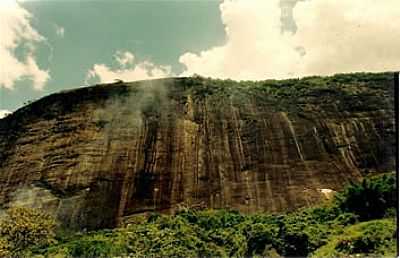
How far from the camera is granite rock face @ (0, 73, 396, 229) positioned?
100.0 ft

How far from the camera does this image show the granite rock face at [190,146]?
3047 cm

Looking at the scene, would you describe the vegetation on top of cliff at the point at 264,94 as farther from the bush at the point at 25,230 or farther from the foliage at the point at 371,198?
the bush at the point at 25,230

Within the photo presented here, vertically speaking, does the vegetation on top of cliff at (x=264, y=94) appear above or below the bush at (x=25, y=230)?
above

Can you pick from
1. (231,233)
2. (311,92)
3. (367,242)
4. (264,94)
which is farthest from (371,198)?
(264,94)

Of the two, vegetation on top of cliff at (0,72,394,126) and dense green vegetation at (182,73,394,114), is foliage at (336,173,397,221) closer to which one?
dense green vegetation at (182,73,394,114)

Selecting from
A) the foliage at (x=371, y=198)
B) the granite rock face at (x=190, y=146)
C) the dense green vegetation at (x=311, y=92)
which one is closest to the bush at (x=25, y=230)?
the granite rock face at (x=190, y=146)

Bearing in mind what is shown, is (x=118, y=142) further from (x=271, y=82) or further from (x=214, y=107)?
(x=271, y=82)

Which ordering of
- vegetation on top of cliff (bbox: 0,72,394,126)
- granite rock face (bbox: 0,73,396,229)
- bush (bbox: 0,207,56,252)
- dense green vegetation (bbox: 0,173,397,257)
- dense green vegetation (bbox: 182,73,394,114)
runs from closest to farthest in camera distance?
dense green vegetation (bbox: 0,173,397,257) < bush (bbox: 0,207,56,252) < granite rock face (bbox: 0,73,396,229) < dense green vegetation (bbox: 182,73,394,114) < vegetation on top of cliff (bbox: 0,72,394,126)

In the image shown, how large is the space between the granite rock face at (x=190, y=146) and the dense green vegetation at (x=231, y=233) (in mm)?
2383

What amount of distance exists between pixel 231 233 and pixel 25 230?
8.87m

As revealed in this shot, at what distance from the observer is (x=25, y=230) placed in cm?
2555

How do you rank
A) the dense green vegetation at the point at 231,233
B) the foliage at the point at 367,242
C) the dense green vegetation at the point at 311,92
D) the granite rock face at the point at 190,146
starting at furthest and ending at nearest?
the dense green vegetation at the point at 311,92
the granite rock face at the point at 190,146
the dense green vegetation at the point at 231,233
the foliage at the point at 367,242

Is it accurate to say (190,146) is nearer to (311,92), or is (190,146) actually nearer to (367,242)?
(311,92)

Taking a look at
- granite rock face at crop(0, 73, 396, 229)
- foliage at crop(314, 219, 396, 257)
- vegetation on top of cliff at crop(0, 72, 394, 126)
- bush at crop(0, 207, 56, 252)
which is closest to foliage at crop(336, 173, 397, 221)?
foliage at crop(314, 219, 396, 257)
